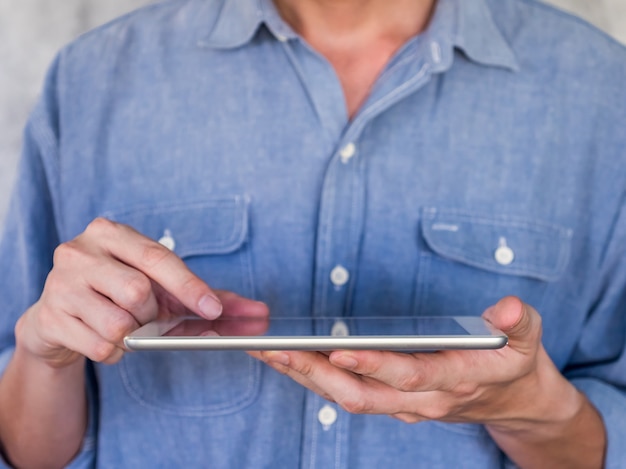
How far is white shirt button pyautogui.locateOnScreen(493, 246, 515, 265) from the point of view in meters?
0.86

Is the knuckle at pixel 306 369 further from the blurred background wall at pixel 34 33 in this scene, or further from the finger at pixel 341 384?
the blurred background wall at pixel 34 33

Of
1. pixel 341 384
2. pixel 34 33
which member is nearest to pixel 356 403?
pixel 341 384

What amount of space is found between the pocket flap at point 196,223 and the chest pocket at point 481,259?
19 cm

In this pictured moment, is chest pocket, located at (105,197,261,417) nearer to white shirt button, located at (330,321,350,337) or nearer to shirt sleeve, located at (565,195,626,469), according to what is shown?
white shirt button, located at (330,321,350,337)

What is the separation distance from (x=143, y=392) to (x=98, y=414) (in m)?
0.08

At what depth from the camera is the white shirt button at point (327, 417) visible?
842 millimetres

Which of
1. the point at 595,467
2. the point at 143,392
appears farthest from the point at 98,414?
the point at 595,467

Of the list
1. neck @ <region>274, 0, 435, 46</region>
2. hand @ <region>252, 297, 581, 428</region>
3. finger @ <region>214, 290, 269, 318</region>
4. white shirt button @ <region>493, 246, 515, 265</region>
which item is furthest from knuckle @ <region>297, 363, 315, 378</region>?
neck @ <region>274, 0, 435, 46</region>

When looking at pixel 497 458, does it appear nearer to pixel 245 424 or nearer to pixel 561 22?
pixel 245 424

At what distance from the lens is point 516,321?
0.62m

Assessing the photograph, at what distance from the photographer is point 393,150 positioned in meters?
0.86

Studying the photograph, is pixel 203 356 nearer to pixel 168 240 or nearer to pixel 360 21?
pixel 168 240

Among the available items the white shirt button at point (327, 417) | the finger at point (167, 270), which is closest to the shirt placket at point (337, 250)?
the white shirt button at point (327, 417)

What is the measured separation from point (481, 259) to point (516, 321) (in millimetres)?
250
